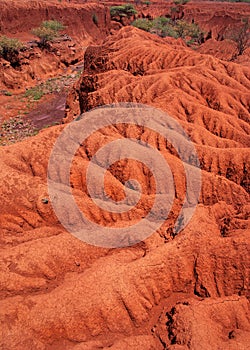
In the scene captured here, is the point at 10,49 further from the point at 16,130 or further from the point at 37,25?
the point at 37,25

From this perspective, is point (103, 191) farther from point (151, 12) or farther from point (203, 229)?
point (151, 12)

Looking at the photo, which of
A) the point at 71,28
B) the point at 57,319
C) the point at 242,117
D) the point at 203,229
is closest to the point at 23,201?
the point at 57,319

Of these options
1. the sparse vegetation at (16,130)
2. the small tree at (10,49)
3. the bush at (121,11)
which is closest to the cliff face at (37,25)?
the small tree at (10,49)

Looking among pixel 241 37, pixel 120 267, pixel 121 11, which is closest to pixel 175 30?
pixel 121 11

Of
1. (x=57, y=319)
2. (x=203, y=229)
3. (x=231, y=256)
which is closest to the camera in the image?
(x=57, y=319)

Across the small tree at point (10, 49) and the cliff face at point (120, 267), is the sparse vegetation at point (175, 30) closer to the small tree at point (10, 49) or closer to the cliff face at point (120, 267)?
the small tree at point (10, 49)
